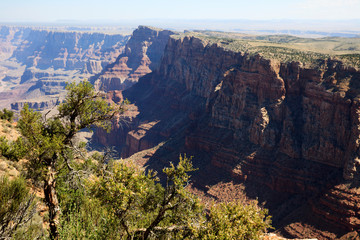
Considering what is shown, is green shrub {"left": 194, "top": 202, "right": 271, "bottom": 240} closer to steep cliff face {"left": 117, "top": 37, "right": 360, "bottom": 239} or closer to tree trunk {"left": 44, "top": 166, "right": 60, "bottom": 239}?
tree trunk {"left": 44, "top": 166, "right": 60, "bottom": 239}

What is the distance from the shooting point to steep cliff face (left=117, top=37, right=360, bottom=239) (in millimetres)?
55000

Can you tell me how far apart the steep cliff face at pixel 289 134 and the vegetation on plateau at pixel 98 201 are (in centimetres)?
4279

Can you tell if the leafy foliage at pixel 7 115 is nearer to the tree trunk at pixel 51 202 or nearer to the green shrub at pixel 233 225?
the tree trunk at pixel 51 202

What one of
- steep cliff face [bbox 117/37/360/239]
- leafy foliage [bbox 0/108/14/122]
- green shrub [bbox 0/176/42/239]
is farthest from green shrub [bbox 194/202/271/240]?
steep cliff face [bbox 117/37/360/239]

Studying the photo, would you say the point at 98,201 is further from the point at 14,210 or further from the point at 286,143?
the point at 286,143

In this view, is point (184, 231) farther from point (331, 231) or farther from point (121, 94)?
point (121, 94)

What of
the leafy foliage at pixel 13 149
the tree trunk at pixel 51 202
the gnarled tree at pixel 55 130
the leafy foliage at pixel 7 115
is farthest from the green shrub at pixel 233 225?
the leafy foliage at pixel 7 115

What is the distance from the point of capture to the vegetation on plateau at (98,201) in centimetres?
1495

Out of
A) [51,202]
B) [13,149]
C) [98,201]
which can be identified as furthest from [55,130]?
[98,201]

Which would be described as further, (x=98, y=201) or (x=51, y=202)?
(x=51, y=202)

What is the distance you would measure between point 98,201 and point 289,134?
5981 cm

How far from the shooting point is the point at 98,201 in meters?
17.3

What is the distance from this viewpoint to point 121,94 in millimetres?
168750

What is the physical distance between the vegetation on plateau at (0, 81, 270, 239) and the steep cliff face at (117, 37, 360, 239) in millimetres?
42795
